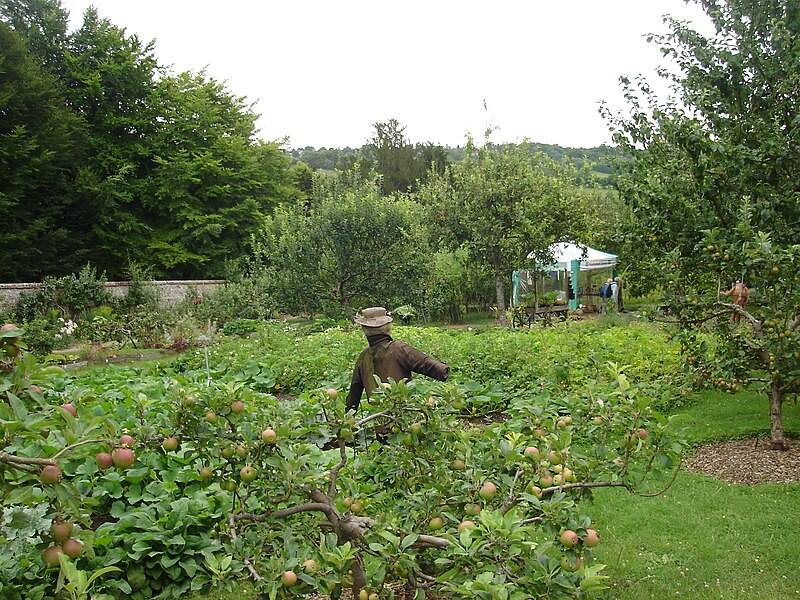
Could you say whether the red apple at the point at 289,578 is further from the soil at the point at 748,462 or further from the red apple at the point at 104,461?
the soil at the point at 748,462

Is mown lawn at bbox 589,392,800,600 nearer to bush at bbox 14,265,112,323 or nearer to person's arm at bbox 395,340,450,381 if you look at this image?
person's arm at bbox 395,340,450,381

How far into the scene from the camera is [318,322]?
14.6 meters

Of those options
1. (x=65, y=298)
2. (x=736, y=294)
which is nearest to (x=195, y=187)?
(x=65, y=298)

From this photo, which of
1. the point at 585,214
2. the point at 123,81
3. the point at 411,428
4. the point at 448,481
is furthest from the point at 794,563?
the point at 123,81

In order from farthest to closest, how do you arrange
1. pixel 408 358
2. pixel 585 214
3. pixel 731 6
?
pixel 585 214 < pixel 731 6 < pixel 408 358

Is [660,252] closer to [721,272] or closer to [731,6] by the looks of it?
[721,272]

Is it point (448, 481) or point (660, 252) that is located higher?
point (660, 252)

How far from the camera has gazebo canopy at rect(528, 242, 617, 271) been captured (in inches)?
697

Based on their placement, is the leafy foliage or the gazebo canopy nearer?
the leafy foliage

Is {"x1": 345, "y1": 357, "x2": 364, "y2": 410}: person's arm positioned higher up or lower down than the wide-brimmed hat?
lower down

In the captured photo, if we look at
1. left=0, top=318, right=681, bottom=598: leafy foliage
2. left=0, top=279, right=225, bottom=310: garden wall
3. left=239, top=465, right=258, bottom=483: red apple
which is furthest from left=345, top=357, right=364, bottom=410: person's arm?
left=0, top=279, right=225, bottom=310: garden wall

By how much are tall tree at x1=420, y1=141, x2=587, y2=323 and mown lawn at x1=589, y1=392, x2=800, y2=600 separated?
11244 millimetres

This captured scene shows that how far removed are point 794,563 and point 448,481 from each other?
269cm

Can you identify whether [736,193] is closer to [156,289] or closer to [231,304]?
[231,304]
